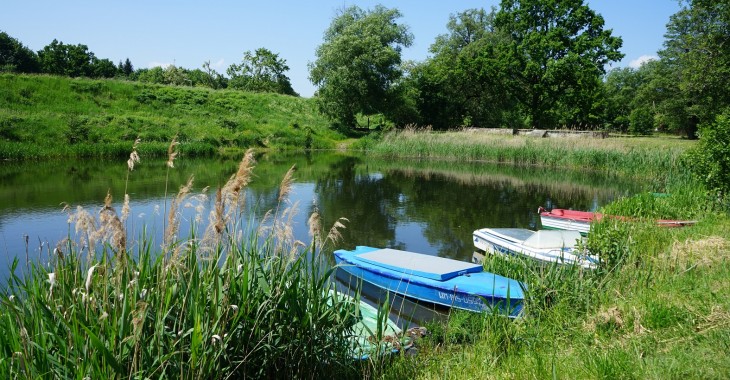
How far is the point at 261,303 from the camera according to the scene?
420 centimetres

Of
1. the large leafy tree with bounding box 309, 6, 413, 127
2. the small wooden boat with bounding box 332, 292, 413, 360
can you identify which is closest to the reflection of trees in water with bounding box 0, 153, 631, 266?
the small wooden boat with bounding box 332, 292, 413, 360

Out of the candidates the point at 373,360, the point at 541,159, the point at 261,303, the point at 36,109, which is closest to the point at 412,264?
the point at 373,360

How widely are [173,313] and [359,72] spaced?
129 ft

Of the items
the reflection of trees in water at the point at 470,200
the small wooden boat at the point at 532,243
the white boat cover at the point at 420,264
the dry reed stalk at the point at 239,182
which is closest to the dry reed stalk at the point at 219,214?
the dry reed stalk at the point at 239,182

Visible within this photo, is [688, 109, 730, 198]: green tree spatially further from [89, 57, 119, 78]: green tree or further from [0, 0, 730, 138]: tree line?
[89, 57, 119, 78]: green tree

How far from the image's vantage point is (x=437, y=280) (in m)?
8.15

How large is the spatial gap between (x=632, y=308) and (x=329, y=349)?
3233 millimetres

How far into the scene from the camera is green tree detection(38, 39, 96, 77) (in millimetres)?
61156

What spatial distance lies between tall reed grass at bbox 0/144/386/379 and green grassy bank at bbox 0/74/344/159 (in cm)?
2888

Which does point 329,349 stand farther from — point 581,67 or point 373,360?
point 581,67

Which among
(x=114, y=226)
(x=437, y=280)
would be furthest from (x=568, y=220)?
(x=114, y=226)

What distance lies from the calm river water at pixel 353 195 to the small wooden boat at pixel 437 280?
1.67 metres

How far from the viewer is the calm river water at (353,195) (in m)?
13.2

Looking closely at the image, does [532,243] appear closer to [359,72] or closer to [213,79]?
[359,72]
